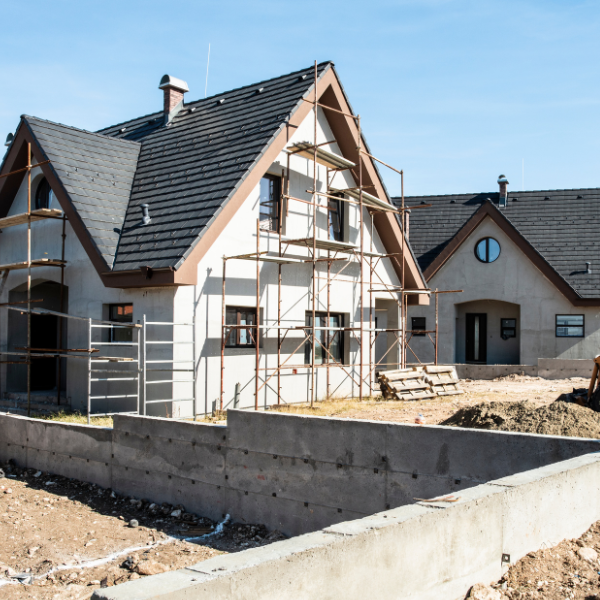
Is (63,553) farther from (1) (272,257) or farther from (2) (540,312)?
(2) (540,312)

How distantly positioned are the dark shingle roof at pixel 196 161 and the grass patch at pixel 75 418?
3.05 m

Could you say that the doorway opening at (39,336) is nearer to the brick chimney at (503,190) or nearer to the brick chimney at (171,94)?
the brick chimney at (171,94)

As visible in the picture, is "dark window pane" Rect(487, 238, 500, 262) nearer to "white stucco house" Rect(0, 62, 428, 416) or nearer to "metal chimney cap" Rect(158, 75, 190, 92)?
"white stucco house" Rect(0, 62, 428, 416)

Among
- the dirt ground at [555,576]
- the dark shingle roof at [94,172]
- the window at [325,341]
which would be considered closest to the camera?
the dirt ground at [555,576]

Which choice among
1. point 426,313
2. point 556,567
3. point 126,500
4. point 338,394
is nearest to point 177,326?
point 126,500

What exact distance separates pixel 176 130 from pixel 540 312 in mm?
15118

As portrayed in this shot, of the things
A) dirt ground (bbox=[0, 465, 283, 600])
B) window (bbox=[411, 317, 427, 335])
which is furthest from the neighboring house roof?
window (bbox=[411, 317, 427, 335])

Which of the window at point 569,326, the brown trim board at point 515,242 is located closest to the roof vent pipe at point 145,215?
the brown trim board at point 515,242

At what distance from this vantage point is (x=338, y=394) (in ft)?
57.2

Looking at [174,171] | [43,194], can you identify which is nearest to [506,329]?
[174,171]

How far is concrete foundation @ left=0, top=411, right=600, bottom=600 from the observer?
397 cm

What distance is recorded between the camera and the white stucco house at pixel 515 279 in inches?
987

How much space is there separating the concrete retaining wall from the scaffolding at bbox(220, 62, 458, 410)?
870 cm

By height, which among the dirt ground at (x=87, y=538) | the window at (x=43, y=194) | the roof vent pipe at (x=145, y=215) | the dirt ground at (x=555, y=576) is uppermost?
the window at (x=43, y=194)
